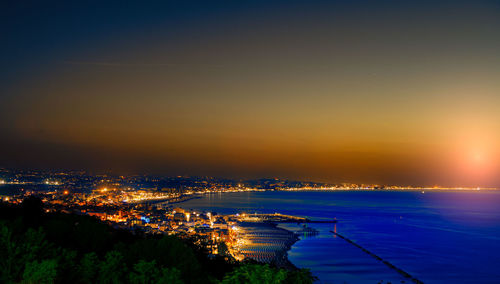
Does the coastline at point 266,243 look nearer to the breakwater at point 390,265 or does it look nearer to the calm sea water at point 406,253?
the calm sea water at point 406,253

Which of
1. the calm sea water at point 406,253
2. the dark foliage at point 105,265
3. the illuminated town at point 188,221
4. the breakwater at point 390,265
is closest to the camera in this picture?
the dark foliage at point 105,265

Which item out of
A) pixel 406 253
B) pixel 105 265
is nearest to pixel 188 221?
pixel 406 253

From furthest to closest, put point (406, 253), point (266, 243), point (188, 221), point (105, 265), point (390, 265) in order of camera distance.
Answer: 1. point (188, 221)
2. point (266, 243)
3. point (406, 253)
4. point (390, 265)
5. point (105, 265)

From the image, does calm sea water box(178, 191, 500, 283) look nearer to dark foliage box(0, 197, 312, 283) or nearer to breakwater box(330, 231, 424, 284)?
breakwater box(330, 231, 424, 284)

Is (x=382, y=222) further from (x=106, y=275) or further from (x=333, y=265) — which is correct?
(x=106, y=275)

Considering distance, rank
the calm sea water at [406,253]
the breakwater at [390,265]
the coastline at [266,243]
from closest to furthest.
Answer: the breakwater at [390,265] → the calm sea water at [406,253] → the coastline at [266,243]

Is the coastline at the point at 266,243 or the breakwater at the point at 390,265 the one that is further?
the coastline at the point at 266,243

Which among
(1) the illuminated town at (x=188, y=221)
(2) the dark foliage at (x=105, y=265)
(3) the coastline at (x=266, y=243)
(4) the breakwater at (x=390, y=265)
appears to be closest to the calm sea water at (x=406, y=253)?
(4) the breakwater at (x=390, y=265)

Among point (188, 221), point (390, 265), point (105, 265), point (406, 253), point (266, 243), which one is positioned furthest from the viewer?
point (188, 221)

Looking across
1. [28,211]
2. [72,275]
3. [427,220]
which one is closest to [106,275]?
[72,275]

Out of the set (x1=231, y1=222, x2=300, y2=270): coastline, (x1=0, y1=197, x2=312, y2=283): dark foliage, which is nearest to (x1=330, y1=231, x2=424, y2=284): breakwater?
(x1=231, y1=222, x2=300, y2=270): coastline

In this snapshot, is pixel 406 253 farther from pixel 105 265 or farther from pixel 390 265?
pixel 105 265
